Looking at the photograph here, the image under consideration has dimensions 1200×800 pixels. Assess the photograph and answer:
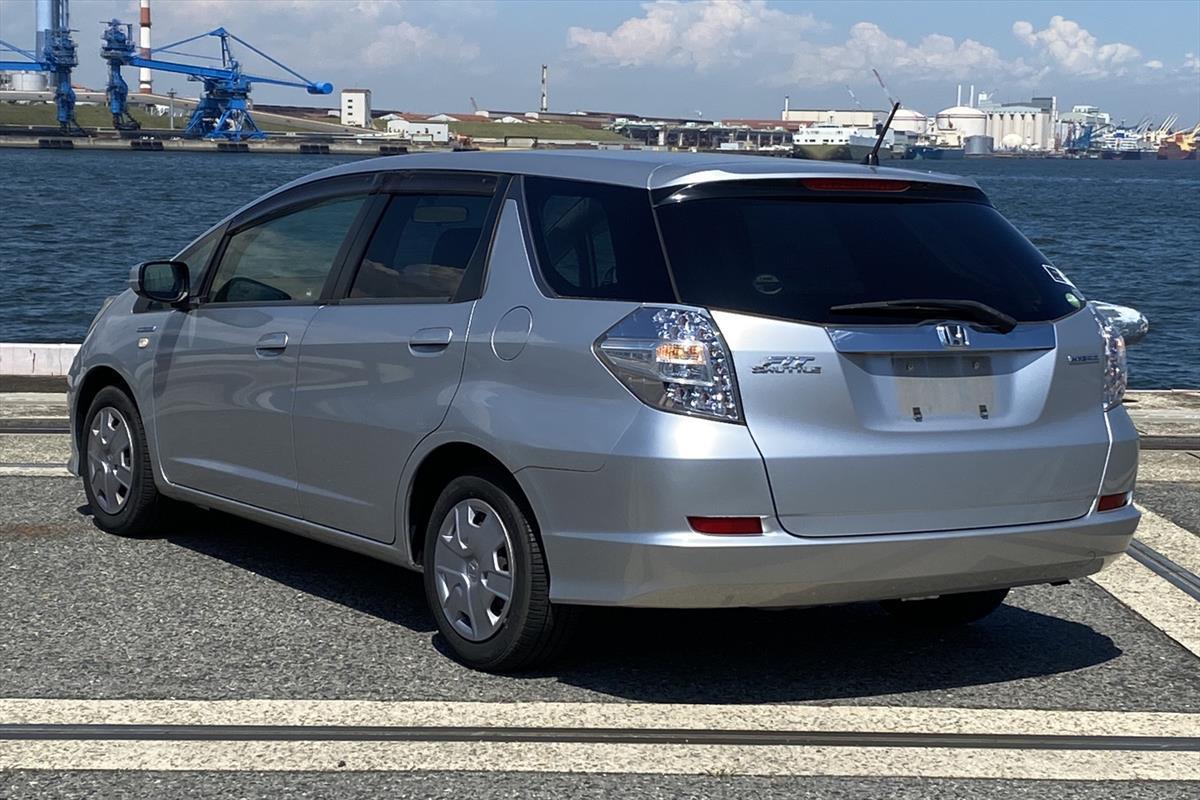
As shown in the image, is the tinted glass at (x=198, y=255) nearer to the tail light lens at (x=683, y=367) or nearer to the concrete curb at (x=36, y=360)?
the tail light lens at (x=683, y=367)

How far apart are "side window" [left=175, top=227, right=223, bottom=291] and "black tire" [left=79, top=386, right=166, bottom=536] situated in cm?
60

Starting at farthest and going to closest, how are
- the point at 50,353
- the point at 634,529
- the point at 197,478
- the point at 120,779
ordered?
the point at 50,353, the point at 197,478, the point at 634,529, the point at 120,779

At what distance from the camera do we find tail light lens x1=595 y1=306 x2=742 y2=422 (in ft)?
14.3

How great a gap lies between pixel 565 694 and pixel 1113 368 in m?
1.85

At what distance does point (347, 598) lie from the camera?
593cm

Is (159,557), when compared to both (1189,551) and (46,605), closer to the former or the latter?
(46,605)

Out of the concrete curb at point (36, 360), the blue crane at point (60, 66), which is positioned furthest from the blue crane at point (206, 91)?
the concrete curb at point (36, 360)

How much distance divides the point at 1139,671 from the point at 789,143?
183 metres

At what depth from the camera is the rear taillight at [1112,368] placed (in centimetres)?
494

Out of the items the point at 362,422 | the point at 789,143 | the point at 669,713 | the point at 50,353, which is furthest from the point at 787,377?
the point at 789,143

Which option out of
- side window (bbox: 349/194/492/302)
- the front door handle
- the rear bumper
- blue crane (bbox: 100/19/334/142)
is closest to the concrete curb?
the front door handle

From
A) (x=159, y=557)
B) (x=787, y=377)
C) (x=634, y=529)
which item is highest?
(x=787, y=377)

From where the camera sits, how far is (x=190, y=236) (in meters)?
52.2

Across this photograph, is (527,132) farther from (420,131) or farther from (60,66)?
(60,66)
